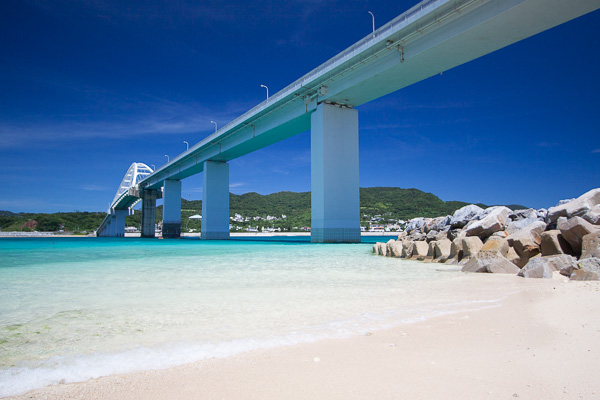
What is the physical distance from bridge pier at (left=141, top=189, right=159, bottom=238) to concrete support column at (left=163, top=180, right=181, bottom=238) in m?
13.2

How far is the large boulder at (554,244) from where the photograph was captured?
8125mm

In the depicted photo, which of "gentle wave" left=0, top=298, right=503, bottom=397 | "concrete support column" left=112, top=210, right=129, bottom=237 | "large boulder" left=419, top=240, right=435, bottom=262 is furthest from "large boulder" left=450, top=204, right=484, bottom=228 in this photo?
"concrete support column" left=112, top=210, right=129, bottom=237

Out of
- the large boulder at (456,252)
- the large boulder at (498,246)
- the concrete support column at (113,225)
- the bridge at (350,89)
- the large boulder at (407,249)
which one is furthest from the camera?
the concrete support column at (113,225)

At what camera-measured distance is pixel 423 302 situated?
17.0 ft

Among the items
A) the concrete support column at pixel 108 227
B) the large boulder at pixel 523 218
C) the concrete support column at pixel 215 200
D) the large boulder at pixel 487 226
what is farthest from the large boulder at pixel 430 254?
the concrete support column at pixel 108 227

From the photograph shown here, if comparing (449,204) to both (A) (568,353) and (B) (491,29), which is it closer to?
(B) (491,29)

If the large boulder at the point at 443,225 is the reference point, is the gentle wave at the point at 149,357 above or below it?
below

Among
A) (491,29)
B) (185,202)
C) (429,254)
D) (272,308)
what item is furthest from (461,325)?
(185,202)

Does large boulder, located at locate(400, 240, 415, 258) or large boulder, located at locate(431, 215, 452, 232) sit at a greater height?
large boulder, located at locate(431, 215, 452, 232)

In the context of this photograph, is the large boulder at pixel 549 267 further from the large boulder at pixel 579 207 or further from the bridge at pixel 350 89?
the bridge at pixel 350 89

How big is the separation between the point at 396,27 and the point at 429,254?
12.7 metres

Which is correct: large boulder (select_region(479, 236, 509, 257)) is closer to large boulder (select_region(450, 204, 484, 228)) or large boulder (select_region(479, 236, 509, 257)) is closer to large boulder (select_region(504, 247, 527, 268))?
large boulder (select_region(504, 247, 527, 268))

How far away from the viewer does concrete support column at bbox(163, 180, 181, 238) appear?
61344mm

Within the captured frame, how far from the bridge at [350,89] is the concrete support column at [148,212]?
32273 millimetres
